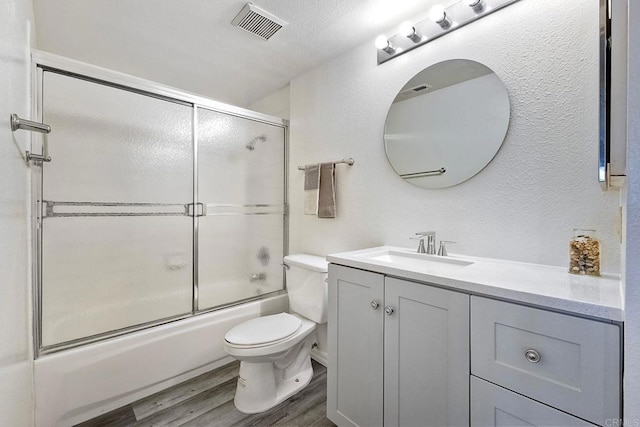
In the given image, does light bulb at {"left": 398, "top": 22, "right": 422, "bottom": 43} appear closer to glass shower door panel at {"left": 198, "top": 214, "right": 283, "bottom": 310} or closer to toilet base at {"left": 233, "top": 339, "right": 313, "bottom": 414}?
glass shower door panel at {"left": 198, "top": 214, "right": 283, "bottom": 310}

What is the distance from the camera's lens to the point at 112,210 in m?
1.66

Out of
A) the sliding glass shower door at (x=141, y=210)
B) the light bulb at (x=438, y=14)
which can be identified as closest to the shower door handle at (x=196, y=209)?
the sliding glass shower door at (x=141, y=210)

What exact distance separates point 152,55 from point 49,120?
93 centimetres

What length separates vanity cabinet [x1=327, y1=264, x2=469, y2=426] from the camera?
954 mm

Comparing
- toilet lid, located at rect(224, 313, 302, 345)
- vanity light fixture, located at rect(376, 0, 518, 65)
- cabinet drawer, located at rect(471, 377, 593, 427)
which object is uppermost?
vanity light fixture, located at rect(376, 0, 518, 65)

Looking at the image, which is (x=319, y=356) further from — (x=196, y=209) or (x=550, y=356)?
(x=550, y=356)

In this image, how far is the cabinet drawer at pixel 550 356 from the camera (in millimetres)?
686

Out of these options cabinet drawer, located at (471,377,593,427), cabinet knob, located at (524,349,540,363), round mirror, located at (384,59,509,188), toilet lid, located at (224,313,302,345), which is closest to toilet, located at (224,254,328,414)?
toilet lid, located at (224,313,302,345)

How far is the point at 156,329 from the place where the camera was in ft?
5.56

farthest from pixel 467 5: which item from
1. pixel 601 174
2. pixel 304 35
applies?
pixel 601 174

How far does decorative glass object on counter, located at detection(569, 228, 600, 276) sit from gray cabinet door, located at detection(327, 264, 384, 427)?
28.1 inches

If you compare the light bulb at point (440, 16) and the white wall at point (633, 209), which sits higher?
the light bulb at point (440, 16)

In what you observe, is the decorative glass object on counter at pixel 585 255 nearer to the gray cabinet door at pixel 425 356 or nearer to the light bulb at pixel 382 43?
the gray cabinet door at pixel 425 356

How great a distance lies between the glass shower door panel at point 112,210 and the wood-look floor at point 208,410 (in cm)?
47
